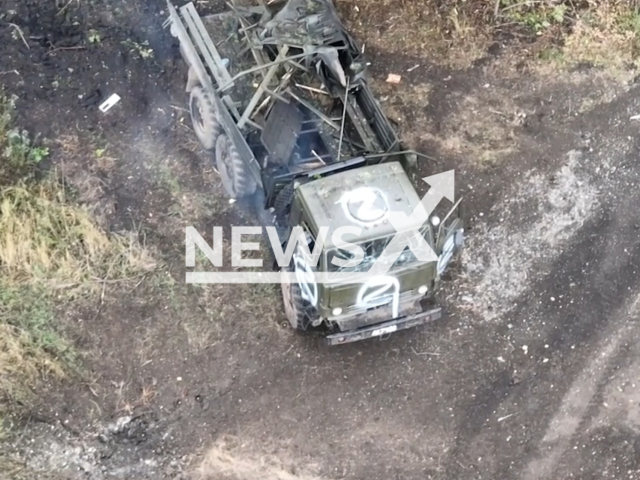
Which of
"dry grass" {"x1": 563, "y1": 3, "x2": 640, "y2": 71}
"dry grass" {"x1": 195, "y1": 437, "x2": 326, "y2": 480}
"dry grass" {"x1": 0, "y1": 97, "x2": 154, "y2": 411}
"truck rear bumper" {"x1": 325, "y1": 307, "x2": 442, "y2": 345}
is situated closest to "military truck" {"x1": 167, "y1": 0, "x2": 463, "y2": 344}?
"truck rear bumper" {"x1": 325, "y1": 307, "x2": 442, "y2": 345}

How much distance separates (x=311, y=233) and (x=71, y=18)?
4.53 metres

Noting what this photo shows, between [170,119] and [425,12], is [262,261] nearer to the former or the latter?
[170,119]

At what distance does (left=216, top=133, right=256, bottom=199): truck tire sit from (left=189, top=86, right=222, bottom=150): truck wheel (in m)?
0.15

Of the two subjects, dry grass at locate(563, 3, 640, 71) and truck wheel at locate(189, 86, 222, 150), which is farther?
dry grass at locate(563, 3, 640, 71)

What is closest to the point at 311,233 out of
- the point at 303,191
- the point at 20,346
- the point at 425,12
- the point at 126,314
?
the point at 303,191

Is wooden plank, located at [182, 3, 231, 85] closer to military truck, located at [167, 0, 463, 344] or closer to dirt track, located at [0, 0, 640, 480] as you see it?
military truck, located at [167, 0, 463, 344]

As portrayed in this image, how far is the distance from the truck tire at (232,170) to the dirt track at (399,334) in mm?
218

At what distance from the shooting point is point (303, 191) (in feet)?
22.7

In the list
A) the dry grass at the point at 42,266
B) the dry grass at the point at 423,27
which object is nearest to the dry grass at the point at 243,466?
the dry grass at the point at 42,266

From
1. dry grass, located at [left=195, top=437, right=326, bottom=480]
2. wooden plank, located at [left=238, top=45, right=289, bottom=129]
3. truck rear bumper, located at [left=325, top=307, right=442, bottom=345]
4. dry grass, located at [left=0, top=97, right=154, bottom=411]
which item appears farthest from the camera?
wooden plank, located at [left=238, top=45, right=289, bottom=129]

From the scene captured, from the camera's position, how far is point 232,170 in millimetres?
8148

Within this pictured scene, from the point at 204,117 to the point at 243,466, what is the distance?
3.58 m

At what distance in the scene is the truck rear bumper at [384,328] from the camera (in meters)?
7.12

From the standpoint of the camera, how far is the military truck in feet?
22.4
